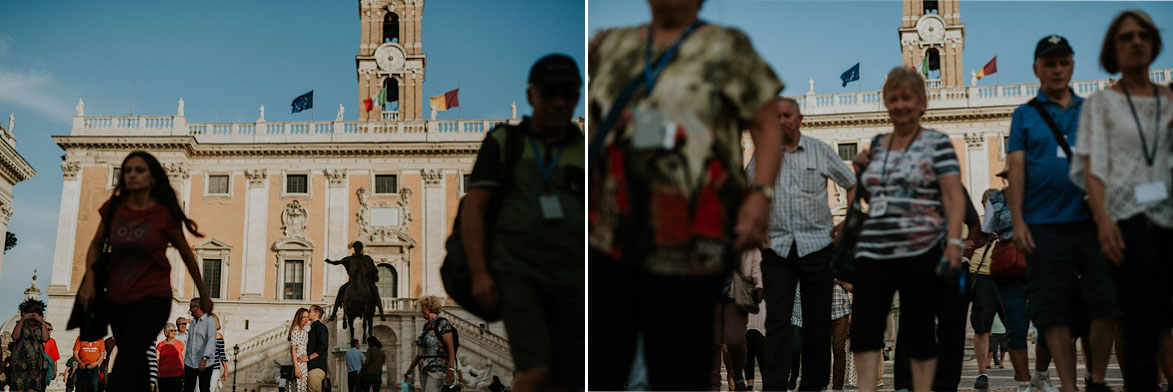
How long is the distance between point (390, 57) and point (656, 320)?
129 feet

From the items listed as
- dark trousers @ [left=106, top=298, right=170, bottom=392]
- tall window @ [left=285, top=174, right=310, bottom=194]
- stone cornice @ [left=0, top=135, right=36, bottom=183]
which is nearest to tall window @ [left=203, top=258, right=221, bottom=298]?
tall window @ [left=285, top=174, right=310, bottom=194]

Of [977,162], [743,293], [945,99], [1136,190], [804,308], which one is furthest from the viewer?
[945,99]

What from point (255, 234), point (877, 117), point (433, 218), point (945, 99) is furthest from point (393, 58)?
point (945, 99)

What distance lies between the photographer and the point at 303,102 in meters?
36.9

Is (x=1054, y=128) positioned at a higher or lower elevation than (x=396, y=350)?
higher

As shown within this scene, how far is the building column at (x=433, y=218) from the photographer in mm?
35250

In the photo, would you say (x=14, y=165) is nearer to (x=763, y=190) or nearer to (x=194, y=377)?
(x=194, y=377)

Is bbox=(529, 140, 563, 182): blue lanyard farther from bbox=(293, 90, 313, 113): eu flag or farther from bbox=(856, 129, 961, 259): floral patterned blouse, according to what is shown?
bbox=(293, 90, 313, 113): eu flag

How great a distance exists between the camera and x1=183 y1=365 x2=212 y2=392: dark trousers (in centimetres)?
980

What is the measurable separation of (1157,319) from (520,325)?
98.8 inches

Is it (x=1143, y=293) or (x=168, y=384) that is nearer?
(x=1143, y=293)

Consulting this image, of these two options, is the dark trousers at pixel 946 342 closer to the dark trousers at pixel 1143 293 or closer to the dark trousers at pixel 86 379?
the dark trousers at pixel 1143 293

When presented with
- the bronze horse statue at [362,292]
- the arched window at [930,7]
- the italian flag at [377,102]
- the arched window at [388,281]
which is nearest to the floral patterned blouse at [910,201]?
the bronze horse statue at [362,292]

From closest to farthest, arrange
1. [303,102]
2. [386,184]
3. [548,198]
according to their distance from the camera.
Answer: [548,198] < [386,184] < [303,102]
